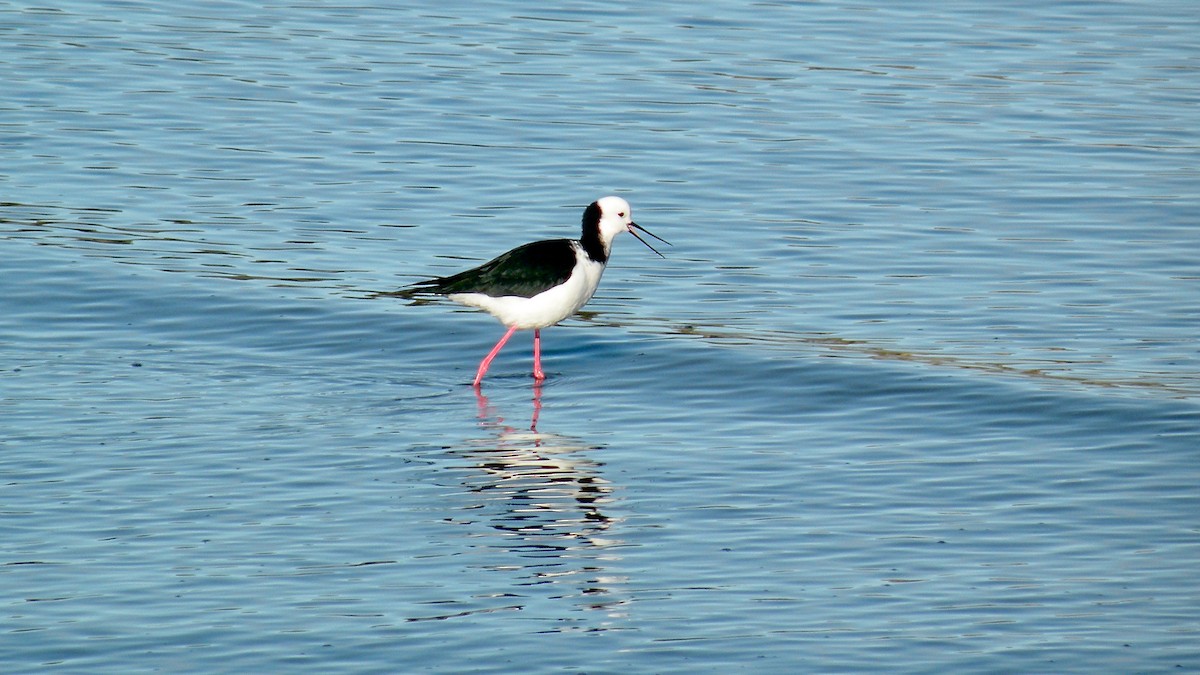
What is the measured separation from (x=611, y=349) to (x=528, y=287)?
966mm

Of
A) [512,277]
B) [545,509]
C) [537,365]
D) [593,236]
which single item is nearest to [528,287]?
[512,277]

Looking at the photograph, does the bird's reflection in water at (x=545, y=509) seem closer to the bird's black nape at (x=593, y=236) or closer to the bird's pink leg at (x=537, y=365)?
the bird's pink leg at (x=537, y=365)

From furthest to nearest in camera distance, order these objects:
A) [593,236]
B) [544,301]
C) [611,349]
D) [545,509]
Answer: [593,236] < [611,349] < [544,301] < [545,509]

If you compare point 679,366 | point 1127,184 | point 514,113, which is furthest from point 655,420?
point 514,113

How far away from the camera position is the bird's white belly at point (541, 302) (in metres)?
13.4

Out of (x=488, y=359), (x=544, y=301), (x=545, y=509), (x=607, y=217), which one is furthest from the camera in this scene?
(x=607, y=217)

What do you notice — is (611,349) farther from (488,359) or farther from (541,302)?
(488,359)

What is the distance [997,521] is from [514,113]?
1295 cm

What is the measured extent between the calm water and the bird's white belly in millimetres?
487

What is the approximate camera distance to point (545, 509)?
32.8 ft

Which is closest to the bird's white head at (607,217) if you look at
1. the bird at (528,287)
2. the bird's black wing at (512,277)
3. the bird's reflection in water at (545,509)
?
the bird at (528,287)

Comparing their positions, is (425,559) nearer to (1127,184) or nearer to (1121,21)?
(1127,184)

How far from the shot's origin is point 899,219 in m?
17.3

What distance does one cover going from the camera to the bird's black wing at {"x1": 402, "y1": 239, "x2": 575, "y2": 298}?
13.4 m
